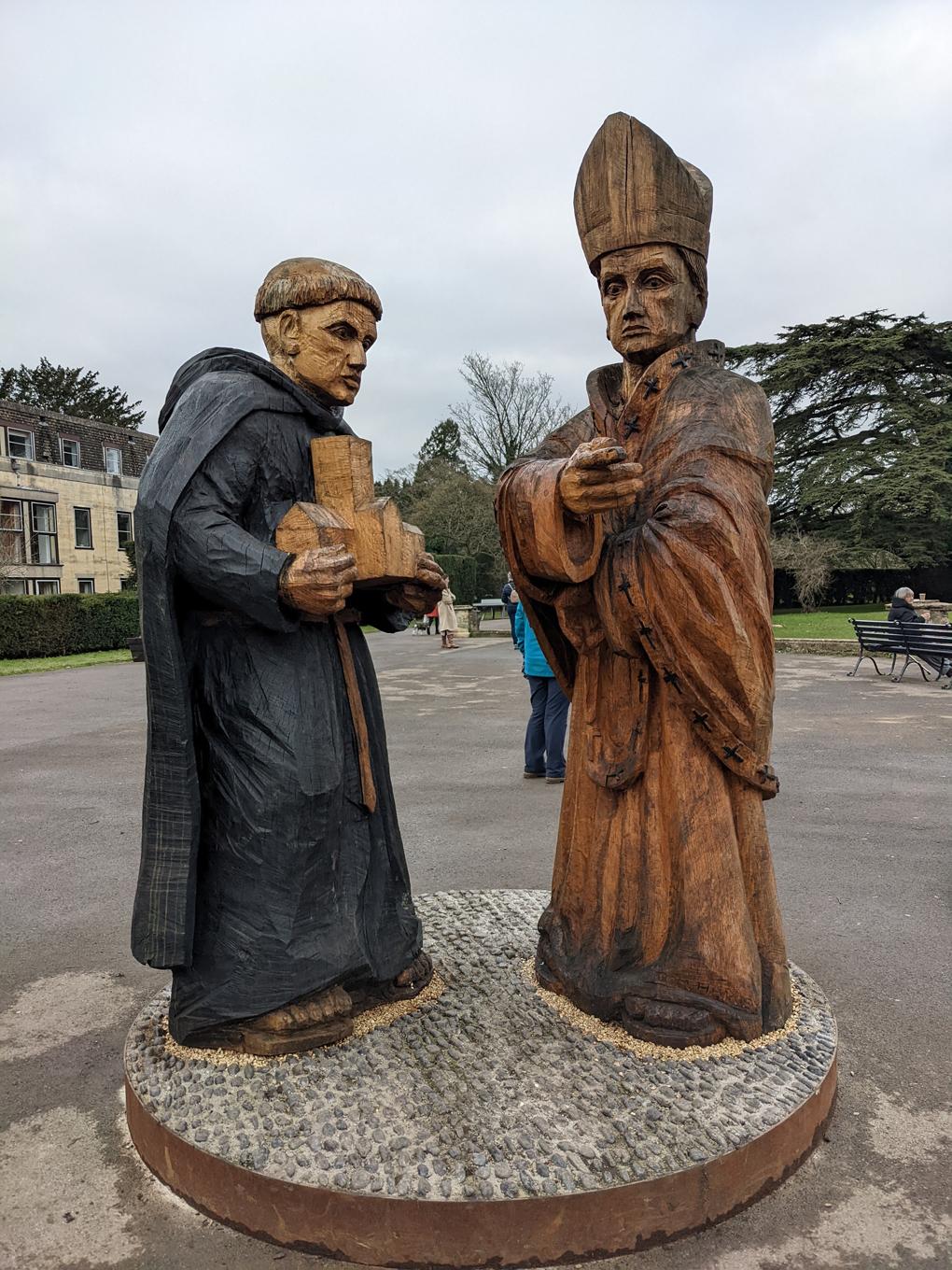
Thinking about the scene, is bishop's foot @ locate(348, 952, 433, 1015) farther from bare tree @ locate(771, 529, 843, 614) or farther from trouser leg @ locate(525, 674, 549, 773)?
bare tree @ locate(771, 529, 843, 614)

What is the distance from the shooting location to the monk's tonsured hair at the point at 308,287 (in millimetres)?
2350

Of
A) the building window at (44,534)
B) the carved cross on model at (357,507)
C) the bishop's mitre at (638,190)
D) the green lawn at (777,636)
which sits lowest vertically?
the green lawn at (777,636)

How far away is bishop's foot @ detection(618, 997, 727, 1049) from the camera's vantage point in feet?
7.75

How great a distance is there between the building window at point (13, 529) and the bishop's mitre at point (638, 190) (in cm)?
3053

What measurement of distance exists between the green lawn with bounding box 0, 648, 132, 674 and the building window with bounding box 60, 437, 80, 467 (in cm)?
1425

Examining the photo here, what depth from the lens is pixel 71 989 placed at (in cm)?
349

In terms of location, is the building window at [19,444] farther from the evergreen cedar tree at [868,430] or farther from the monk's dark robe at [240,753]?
the monk's dark robe at [240,753]

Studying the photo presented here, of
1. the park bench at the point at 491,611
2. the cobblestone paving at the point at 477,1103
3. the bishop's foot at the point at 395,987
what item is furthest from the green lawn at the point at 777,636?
the cobblestone paving at the point at 477,1103

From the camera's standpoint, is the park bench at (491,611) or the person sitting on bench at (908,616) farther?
the park bench at (491,611)

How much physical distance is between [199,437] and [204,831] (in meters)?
1.06

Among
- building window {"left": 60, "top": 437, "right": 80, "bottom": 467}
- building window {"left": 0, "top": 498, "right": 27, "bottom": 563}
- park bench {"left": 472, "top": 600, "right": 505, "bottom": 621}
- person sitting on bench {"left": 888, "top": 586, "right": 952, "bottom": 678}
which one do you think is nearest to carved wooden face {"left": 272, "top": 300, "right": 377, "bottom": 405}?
person sitting on bench {"left": 888, "top": 586, "right": 952, "bottom": 678}

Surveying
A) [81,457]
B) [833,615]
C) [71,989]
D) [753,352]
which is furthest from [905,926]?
[81,457]

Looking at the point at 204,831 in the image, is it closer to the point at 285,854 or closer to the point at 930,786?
the point at 285,854

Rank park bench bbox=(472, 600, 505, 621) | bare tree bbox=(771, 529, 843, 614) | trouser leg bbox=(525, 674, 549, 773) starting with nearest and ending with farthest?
trouser leg bbox=(525, 674, 549, 773) → bare tree bbox=(771, 529, 843, 614) → park bench bbox=(472, 600, 505, 621)
